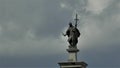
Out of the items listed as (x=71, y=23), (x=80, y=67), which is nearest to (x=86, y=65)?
(x=80, y=67)

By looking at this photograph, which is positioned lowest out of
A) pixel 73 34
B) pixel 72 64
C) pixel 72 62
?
pixel 72 64

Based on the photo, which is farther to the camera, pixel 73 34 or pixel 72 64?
pixel 73 34

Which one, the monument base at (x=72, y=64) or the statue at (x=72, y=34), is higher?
the statue at (x=72, y=34)

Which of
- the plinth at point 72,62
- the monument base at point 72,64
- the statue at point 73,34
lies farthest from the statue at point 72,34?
the monument base at point 72,64

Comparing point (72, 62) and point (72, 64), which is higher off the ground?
point (72, 62)

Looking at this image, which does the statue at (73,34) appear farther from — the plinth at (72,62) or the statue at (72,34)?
the plinth at (72,62)

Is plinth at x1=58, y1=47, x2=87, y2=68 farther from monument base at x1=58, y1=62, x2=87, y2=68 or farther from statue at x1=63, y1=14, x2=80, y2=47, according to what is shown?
statue at x1=63, y1=14, x2=80, y2=47

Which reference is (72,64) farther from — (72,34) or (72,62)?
(72,34)

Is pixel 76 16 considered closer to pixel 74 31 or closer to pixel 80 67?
pixel 74 31

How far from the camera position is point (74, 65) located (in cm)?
4884

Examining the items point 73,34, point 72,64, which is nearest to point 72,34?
point 73,34

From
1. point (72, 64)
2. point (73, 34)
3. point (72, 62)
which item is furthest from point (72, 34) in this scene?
point (72, 64)

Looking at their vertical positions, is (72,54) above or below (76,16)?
below

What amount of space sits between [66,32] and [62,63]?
123 inches
